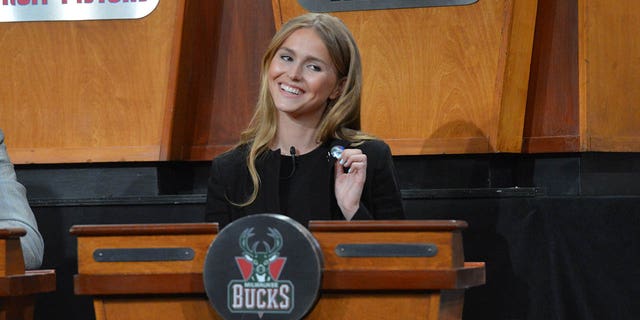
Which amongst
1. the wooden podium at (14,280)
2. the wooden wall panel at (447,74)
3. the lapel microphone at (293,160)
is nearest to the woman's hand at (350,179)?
the lapel microphone at (293,160)

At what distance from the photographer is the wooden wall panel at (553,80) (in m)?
3.35

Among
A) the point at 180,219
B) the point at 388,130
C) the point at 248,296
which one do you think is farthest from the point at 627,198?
the point at 248,296

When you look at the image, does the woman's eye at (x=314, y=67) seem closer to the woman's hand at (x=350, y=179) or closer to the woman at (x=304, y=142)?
the woman at (x=304, y=142)

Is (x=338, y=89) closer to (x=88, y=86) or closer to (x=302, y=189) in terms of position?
(x=302, y=189)

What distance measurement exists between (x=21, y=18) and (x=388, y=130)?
1.30m

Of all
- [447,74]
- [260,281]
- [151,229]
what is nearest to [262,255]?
[260,281]

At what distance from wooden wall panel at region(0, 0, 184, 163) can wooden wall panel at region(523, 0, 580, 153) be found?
1.19 m

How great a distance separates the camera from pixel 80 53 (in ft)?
11.5

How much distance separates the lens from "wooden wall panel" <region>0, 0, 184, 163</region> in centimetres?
348

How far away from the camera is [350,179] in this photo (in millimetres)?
2430

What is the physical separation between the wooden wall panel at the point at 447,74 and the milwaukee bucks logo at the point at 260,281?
154cm

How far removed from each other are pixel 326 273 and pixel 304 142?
790 millimetres

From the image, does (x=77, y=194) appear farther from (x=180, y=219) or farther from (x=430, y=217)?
(x=430, y=217)

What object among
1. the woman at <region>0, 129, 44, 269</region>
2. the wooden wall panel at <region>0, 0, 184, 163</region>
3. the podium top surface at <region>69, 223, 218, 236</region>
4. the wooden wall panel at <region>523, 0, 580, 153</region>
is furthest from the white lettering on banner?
the podium top surface at <region>69, 223, 218, 236</region>
